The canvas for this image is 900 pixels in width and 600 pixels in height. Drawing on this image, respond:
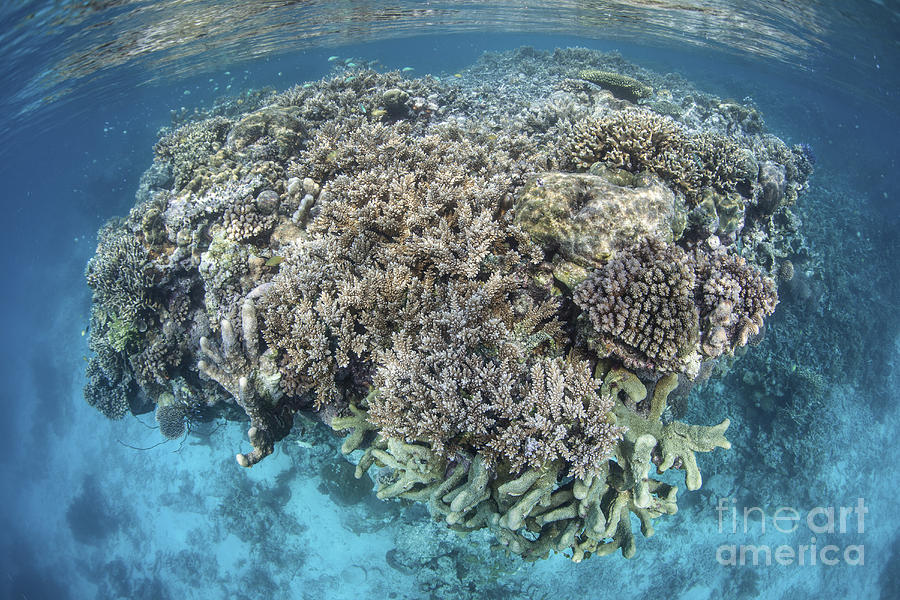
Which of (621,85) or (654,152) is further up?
(654,152)

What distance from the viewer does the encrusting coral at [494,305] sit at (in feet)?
13.0

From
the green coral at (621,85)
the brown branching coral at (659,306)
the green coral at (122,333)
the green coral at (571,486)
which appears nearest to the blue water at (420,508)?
the green coral at (122,333)

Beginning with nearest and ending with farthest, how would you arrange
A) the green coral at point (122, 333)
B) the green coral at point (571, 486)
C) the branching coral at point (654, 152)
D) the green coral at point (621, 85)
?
the green coral at point (571, 486), the branching coral at point (654, 152), the green coral at point (122, 333), the green coral at point (621, 85)

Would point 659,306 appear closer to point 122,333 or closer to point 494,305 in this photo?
point 494,305

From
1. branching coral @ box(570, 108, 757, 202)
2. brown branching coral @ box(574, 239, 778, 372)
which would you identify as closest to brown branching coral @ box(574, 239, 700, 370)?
brown branching coral @ box(574, 239, 778, 372)

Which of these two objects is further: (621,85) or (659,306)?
(621,85)

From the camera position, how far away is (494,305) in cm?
447

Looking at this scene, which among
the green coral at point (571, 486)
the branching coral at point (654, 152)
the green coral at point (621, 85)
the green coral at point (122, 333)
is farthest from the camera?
the green coral at point (621, 85)

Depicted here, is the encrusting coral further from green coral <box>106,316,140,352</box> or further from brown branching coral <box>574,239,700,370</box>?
green coral <box>106,316,140,352</box>

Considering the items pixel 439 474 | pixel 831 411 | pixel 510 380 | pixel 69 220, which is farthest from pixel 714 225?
pixel 69 220

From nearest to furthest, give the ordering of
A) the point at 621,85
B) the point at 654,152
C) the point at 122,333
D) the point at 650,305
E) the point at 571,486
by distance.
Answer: the point at 650,305 < the point at 571,486 < the point at 654,152 < the point at 122,333 < the point at 621,85

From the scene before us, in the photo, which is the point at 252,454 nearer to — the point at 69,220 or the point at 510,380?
the point at 510,380

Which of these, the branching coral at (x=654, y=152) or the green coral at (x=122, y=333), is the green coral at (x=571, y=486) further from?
the green coral at (x=122, y=333)

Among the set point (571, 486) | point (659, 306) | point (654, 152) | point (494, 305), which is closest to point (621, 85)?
point (654, 152)
